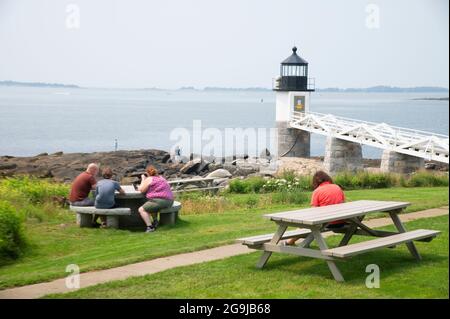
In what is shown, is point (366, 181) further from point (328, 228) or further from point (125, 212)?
point (328, 228)

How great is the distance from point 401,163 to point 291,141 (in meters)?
15.7

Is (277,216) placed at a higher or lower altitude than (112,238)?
higher

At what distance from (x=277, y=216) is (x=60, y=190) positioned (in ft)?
29.0

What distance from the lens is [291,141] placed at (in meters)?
41.5

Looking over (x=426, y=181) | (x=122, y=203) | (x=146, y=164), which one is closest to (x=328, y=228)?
(x=122, y=203)

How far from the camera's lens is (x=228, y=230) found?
36.8 feet

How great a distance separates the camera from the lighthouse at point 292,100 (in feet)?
136

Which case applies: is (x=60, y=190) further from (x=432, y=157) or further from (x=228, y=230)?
(x=432, y=157)

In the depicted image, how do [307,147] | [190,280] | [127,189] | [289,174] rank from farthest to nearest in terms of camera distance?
[307,147] → [289,174] → [127,189] → [190,280]

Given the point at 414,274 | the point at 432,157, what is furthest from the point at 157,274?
the point at 432,157

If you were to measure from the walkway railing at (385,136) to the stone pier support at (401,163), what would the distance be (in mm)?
299
